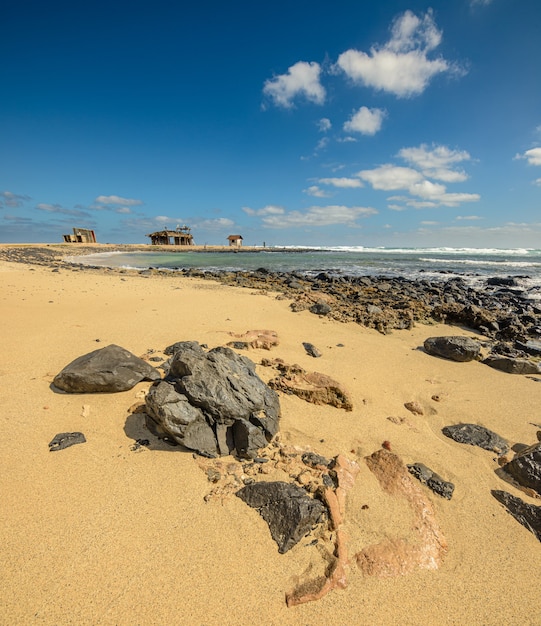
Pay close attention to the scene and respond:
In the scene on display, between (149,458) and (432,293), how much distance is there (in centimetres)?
1681

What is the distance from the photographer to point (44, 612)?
5.96 ft

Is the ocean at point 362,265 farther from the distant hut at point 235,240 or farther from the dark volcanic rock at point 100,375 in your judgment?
the distant hut at point 235,240

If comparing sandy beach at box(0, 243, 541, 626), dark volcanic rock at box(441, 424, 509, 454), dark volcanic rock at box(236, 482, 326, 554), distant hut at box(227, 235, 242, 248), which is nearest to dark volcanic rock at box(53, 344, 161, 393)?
sandy beach at box(0, 243, 541, 626)

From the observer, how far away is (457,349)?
6617 millimetres

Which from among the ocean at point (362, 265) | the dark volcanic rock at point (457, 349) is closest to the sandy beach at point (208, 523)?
the dark volcanic rock at point (457, 349)

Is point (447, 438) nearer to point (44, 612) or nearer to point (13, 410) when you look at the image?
point (44, 612)

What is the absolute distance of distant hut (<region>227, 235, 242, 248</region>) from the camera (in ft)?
304

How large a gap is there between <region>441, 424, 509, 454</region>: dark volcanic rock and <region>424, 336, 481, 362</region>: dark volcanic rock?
2.87 metres

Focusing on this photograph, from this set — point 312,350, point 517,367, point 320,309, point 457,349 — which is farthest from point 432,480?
point 320,309

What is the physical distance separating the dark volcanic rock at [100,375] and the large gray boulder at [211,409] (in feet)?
2.79

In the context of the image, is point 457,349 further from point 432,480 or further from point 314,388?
point 432,480

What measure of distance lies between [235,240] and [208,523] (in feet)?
316

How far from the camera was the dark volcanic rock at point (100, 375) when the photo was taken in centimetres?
382

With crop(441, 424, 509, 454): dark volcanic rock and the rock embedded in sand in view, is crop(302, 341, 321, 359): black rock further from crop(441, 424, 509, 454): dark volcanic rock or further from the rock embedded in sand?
crop(441, 424, 509, 454): dark volcanic rock
